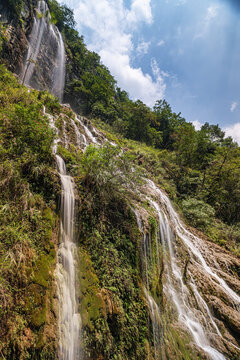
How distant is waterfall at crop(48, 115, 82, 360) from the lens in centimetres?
275

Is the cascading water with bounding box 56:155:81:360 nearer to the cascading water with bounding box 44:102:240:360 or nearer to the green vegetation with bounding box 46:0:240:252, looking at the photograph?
the cascading water with bounding box 44:102:240:360

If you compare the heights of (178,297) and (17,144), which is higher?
(17,144)

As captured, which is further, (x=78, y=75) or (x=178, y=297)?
(x=78, y=75)

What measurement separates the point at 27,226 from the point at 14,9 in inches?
906

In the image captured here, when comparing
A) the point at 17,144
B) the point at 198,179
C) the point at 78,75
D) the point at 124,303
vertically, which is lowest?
the point at 124,303

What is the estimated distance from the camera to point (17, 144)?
404 centimetres

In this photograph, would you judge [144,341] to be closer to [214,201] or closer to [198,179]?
[214,201]

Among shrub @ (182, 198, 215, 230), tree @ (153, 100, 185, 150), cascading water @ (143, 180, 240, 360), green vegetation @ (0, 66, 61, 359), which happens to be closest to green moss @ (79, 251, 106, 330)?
green vegetation @ (0, 66, 61, 359)

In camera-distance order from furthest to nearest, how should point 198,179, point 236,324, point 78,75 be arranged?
point 78,75
point 198,179
point 236,324

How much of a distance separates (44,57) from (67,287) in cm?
2761

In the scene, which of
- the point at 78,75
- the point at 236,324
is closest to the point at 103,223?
the point at 236,324

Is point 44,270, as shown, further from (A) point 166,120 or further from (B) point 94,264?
(A) point 166,120

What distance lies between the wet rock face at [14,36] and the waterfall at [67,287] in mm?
16559

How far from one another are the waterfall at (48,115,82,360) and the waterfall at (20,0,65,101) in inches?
762
